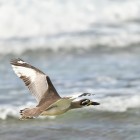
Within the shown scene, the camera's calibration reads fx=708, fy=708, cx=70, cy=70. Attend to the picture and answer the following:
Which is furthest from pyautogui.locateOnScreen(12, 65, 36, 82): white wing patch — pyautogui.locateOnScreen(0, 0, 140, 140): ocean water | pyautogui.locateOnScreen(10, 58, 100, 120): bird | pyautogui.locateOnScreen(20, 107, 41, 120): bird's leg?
pyautogui.locateOnScreen(0, 0, 140, 140): ocean water

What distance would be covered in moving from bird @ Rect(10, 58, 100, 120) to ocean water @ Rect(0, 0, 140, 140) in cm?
99

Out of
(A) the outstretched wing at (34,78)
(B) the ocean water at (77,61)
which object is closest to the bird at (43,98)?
(A) the outstretched wing at (34,78)

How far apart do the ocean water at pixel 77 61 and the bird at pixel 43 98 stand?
988 millimetres

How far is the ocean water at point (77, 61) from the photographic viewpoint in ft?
29.4

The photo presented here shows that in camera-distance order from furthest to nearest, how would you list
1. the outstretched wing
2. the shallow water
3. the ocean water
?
the ocean water < the shallow water < the outstretched wing

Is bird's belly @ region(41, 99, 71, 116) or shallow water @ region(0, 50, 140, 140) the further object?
shallow water @ region(0, 50, 140, 140)

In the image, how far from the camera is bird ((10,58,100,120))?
7176 millimetres

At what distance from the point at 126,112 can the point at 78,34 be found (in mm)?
6592

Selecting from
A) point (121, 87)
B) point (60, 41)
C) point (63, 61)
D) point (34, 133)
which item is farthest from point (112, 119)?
point (60, 41)

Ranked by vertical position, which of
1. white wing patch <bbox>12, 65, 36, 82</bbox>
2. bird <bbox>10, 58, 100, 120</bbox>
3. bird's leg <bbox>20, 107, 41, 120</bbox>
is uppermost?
white wing patch <bbox>12, 65, 36, 82</bbox>

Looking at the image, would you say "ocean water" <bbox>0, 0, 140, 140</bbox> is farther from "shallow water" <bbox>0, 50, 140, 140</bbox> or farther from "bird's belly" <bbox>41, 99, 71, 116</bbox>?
"bird's belly" <bbox>41, 99, 71, 116</bbox>

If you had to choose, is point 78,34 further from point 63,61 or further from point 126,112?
point 126,112

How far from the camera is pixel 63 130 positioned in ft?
28.9

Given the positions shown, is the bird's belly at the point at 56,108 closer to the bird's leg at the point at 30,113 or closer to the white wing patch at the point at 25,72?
the bird's leg at the point at 30,113
